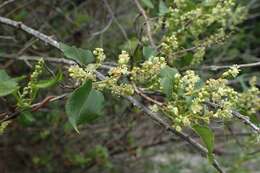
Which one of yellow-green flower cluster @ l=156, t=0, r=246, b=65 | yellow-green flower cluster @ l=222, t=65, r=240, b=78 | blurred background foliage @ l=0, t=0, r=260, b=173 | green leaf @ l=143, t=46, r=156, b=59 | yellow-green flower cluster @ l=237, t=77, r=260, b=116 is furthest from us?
blurred background foliage @ l=0, t=0, r=260, b=173

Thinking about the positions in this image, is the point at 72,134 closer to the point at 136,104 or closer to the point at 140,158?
the point at 140,158

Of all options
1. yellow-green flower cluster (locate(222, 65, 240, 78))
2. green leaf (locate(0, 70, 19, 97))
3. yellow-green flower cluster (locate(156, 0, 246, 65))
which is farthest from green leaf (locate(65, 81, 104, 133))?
yellow-green flower cluster (locate(156, 0, 246, 65))

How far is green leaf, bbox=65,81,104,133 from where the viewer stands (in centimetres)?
82

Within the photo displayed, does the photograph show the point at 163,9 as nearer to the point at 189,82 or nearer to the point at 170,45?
the point at 170,45

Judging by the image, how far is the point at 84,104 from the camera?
0.87 meters

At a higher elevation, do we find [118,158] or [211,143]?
[211,143]

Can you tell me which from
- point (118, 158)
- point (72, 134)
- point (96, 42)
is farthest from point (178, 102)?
point (118, 158)

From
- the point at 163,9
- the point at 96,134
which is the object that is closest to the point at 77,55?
the point at 163,9

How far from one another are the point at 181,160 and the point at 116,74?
69.9 inches

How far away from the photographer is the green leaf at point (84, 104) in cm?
82

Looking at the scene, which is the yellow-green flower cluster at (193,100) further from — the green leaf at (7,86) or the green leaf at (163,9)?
the green leaf at (163,9)

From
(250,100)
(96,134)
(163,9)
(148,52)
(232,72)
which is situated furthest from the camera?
(96,134)

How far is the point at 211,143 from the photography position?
2.85 feet

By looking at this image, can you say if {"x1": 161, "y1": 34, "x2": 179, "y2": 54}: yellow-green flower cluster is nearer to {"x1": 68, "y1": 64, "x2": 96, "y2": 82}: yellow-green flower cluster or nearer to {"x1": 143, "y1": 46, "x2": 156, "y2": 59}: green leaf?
{"x1": 143, "y1": 46, "x2": 156, "y2": 59}: green leaf
